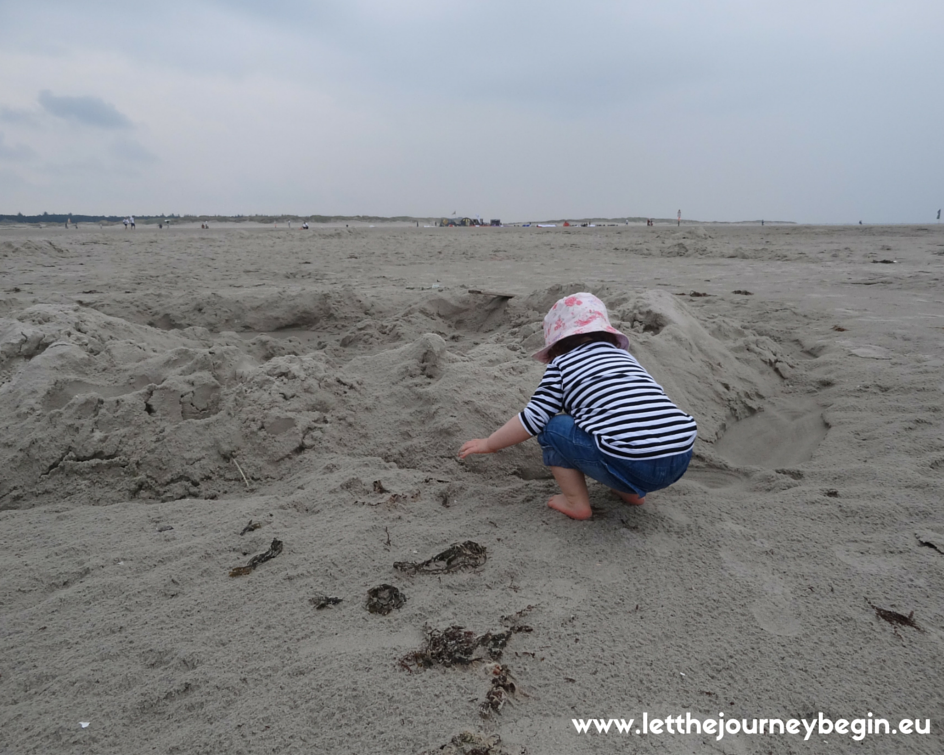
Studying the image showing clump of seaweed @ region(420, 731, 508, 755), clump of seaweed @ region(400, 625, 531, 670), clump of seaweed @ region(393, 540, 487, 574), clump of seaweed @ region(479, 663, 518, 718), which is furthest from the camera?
clump of seaweed @ region(393, 540, 487, 574)

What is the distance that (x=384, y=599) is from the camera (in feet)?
5.21

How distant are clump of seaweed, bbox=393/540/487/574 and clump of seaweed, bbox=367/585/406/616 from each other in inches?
4.1

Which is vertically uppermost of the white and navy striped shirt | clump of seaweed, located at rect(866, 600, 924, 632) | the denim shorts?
the white and navy striped shirt

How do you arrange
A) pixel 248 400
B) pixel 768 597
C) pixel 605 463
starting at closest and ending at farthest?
pixel 768 597
pixel 605 463
pixel 248 400

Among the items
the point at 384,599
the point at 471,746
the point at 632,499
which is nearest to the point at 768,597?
the point at 632,499

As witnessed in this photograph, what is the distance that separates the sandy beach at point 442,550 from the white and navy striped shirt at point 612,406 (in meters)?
0.29

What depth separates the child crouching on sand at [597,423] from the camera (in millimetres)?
1841

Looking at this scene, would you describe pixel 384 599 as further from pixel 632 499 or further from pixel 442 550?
pixel 632 499

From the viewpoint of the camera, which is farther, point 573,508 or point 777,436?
point 777,436

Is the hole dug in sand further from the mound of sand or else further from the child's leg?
the child's leg

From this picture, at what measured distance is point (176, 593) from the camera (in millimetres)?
1672

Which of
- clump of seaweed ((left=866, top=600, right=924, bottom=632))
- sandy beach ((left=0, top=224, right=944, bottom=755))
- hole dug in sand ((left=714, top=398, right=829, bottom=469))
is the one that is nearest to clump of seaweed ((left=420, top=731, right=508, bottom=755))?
sandy beach ((left=0, top=224, right=944, bottom=755))

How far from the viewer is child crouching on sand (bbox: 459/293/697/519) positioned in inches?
72.5

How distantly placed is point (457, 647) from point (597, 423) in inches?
32.1
